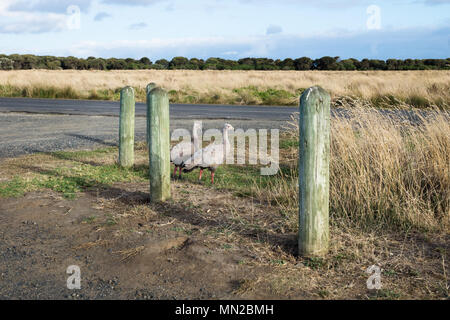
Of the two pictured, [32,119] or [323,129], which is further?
[32,119]

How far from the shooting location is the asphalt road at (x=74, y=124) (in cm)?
1050

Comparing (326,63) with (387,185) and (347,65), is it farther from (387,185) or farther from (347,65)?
(387,185)

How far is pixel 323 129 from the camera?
3895 millimetres

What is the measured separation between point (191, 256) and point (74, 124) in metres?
11.6

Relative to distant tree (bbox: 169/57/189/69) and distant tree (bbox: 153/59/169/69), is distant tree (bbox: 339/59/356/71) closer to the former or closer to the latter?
distant tree (bbox: 169/57/189/69)

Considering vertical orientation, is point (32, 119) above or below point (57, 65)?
below

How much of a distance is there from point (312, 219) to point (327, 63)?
252ft

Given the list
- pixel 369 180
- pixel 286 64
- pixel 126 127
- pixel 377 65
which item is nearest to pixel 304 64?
pixel 286 64

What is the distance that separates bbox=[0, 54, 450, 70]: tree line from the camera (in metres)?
75.0
